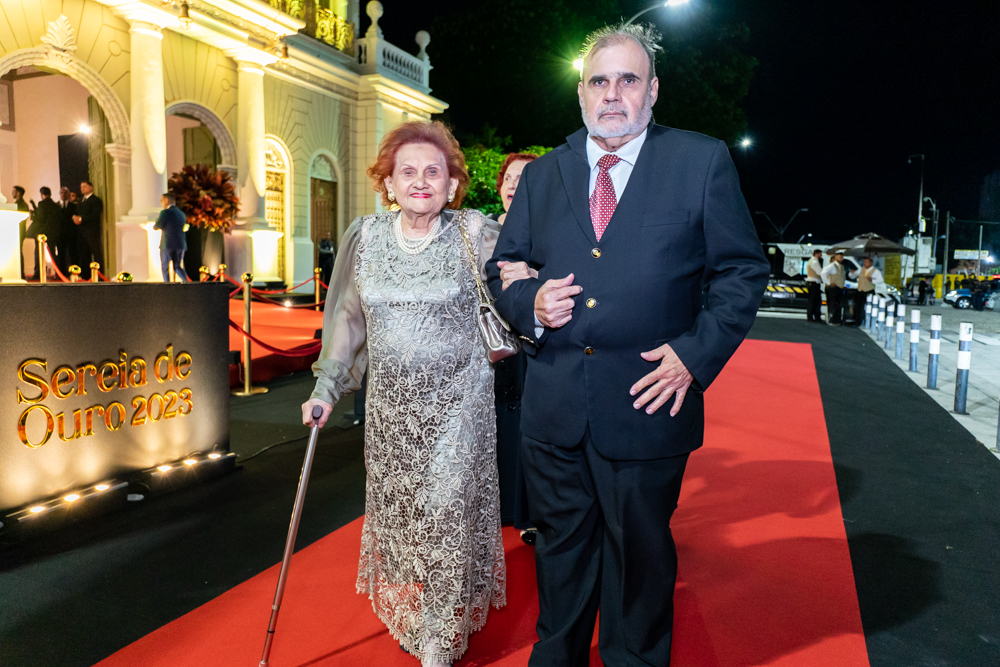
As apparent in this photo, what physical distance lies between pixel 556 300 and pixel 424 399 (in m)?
0.75

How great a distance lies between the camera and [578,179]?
6.73 feet

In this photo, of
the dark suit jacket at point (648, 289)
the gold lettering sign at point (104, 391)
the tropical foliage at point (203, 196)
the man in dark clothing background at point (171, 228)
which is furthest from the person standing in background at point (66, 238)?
the dark suit jacket at point (648, 289)

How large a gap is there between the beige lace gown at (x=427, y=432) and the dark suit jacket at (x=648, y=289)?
462 millimetres

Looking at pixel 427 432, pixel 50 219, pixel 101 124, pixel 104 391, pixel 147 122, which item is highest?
pixel 101 124

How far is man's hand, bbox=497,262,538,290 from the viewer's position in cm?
207

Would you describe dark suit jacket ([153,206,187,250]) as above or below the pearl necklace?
above

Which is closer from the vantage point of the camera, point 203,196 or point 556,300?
point 556,300

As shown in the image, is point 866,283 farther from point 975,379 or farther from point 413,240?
point 413,240

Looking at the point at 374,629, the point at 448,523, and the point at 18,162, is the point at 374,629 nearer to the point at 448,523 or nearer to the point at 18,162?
the point at 448,523

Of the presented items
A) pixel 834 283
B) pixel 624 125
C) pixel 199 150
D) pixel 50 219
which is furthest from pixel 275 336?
pixel 834 283

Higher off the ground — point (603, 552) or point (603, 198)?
point (603, 198)

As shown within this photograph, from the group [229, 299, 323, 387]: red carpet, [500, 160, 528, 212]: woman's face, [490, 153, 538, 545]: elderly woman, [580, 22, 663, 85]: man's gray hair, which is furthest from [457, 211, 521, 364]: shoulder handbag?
[229, 299, 323, 387]: red carpet

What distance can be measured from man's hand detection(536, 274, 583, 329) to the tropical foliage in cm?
1118

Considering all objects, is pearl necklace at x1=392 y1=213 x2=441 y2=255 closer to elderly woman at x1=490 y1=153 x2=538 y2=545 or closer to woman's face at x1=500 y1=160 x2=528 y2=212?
elderly woman at x1=490 y1=153 x2=538 y2=545
